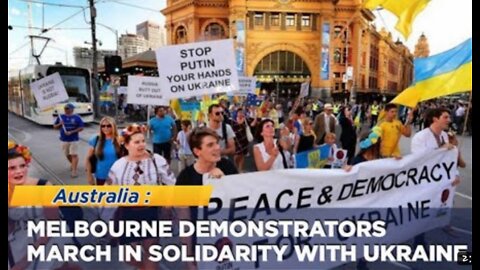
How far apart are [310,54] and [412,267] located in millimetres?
34447

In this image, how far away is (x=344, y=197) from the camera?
3426 mm

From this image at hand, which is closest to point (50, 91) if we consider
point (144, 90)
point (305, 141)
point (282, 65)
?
point (144, 90)

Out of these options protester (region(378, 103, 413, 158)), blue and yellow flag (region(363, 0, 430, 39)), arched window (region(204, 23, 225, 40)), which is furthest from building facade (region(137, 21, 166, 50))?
blue and yellow flag (region(363, 0, 430, 39))

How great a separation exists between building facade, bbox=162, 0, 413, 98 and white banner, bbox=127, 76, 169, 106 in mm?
27975

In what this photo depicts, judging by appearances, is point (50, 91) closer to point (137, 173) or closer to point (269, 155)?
point (137, 173)

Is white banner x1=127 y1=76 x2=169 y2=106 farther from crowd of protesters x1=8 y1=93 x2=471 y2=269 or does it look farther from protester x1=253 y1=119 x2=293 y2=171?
protester x1=253 y1=119 x2=293 y2=171

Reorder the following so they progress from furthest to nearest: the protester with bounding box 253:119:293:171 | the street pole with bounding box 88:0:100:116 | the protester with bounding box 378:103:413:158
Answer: the street pole with bounding box 88:0:100:116 → the protester with bounding box 378:103:413:158 → the protester with bounding box 253:119:293:171

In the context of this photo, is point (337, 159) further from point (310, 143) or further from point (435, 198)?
point (435, 198)

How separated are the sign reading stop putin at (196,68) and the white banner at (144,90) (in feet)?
6.37

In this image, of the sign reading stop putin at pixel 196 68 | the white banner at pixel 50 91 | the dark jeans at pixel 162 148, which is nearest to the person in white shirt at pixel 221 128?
the sign reading stop putin at pixel 196 68

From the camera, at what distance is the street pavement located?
4.38 meters
